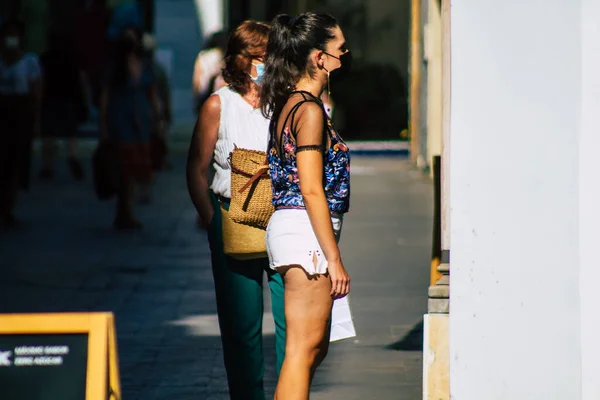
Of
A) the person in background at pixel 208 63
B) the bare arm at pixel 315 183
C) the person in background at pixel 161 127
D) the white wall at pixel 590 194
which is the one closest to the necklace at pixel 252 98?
the bare arm at pixel 315 183

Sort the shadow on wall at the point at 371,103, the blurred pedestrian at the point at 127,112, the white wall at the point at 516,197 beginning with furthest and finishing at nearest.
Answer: the shadow on wall at the point at 371,103 < the blurred pedestrian at the point at 127,112 < the white wall at the point at 516,197

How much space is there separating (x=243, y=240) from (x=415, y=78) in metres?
12.1

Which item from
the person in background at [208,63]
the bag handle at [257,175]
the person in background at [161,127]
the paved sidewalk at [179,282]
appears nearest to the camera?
the bag handle at [257,175]

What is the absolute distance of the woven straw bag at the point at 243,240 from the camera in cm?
511

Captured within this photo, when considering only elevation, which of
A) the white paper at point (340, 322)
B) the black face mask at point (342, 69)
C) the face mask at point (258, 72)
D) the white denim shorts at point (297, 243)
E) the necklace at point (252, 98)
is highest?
the black face mask at point (342, 69)

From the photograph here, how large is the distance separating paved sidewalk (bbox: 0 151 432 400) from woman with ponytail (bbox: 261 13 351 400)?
159 centimetres

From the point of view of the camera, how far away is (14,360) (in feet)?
13.4

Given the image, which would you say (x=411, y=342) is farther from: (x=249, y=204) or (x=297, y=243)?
(x=297, y=243)

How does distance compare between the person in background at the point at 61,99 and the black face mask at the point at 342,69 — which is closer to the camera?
the black face mask at the point at 342,69

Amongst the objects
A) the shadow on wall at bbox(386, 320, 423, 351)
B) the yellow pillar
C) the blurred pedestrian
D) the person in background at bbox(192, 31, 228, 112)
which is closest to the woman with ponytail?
the shadow on wall at bbox(386, 320, 423, 351)

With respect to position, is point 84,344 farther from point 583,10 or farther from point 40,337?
point 583,10

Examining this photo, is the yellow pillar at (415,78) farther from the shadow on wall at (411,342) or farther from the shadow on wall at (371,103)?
the shadow on wall at (411,342)

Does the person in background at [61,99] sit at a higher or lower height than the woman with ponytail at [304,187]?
lower

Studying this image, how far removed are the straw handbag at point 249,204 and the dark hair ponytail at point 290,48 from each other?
38cm
